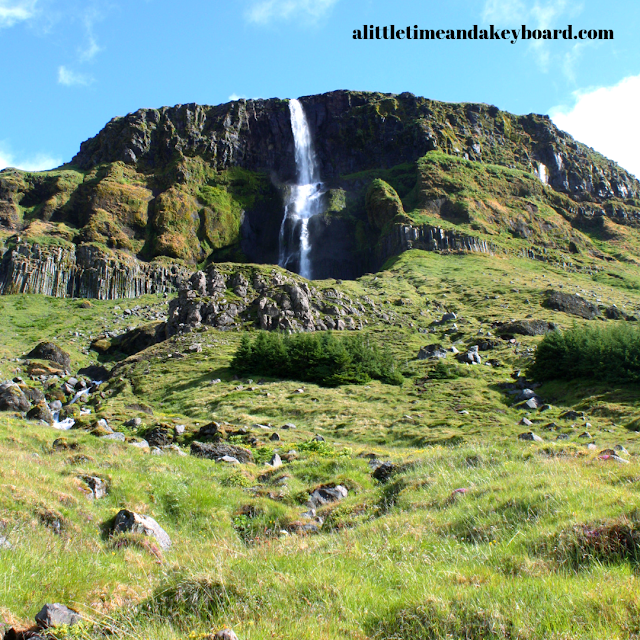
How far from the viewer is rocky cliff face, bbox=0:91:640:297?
9538cm

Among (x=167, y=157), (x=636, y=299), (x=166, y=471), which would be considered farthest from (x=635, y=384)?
(x=167, y=157)

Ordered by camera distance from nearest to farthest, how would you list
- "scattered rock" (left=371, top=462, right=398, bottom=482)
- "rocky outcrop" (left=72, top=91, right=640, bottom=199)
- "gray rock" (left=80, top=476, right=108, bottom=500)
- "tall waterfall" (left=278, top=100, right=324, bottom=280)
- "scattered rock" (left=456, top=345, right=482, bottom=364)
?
"gray rock" (left=80, top=476, right=108, bottom=500), "scattered rock" (left=371, top=462, right=398, bottom=482), "scattered rock" (left=456, top=345, right=482, bottom=364), "tall waterfall" (left=278, top=100, right=324, bottom=280), "rocky outcrop" (left=72, top=91, right=640, bottom=199)

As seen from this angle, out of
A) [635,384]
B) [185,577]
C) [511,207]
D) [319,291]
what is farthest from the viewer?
[511,207]

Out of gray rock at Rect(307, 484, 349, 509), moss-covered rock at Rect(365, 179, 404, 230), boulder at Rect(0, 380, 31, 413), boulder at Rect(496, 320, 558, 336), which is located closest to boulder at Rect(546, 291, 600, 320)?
boulder at Rect(496, 320, 558, 336)

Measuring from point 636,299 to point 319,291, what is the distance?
4963 cm

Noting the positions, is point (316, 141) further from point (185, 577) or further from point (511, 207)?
point (185, 577)

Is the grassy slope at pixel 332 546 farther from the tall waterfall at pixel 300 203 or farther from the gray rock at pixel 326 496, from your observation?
the tall waterfall at pixel 300 203

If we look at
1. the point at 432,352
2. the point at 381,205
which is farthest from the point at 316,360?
the point at 381,205

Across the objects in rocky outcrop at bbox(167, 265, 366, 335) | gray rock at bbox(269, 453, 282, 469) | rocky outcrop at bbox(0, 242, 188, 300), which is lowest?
gray rock at bbox(269, 453, 282, 469)

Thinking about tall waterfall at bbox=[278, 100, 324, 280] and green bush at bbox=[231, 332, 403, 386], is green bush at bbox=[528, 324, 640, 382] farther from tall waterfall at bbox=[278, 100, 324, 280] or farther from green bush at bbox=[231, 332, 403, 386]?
tall waterfall at bbox=[278, 100, 324, 280]

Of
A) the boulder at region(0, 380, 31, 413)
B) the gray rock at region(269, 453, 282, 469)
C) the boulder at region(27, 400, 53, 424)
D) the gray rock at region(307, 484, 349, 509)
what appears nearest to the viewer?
the gray rock at region(307, 484, 349, 509)

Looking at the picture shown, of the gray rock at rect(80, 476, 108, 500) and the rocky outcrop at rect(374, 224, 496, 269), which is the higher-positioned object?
the rocky outcrop at rect(374, 224, 496, 269)

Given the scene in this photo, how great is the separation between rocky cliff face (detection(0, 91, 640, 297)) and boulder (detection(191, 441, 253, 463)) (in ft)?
261

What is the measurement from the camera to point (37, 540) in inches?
238
